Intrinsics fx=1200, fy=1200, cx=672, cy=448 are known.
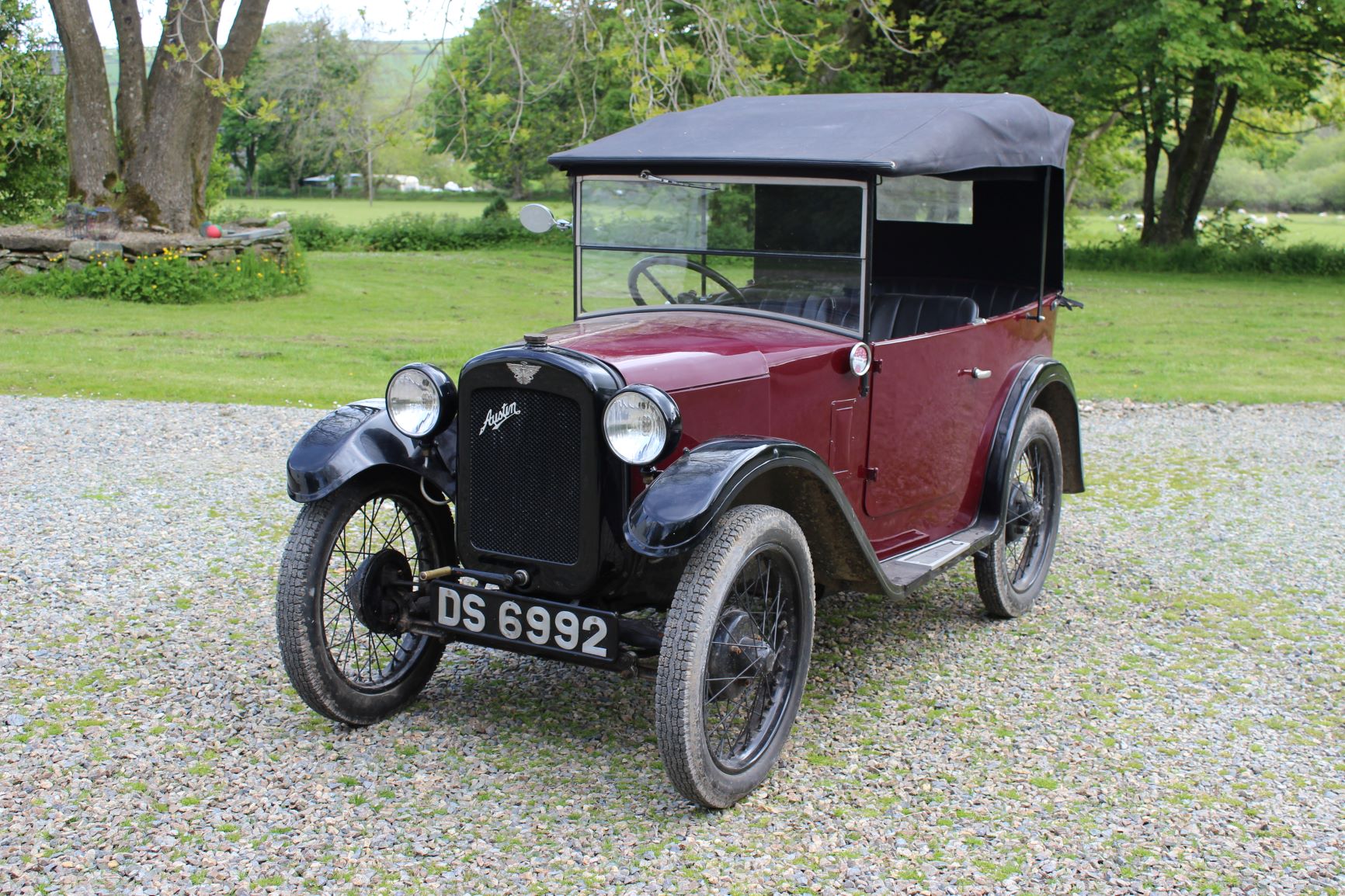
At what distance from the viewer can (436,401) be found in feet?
11.9

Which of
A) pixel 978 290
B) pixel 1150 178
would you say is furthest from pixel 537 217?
pixel 1150 178

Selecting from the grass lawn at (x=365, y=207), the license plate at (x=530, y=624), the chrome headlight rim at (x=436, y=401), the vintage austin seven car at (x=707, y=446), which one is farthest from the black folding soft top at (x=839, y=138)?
the grass lawn at (x=365, y=207)

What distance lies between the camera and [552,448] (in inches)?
136

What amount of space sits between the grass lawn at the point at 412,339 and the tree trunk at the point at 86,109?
175 centimetres

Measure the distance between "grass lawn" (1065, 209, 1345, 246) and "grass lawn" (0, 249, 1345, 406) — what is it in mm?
8840

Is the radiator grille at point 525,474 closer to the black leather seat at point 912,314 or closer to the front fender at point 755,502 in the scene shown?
the front fender at point 755,502

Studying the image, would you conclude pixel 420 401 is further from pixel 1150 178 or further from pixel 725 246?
pixel 1150 178

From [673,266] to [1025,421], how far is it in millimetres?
1667

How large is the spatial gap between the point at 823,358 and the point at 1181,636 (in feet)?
6.79

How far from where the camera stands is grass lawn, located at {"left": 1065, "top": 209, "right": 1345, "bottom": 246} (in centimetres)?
3120

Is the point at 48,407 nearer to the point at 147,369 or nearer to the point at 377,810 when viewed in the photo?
the point at 147,369

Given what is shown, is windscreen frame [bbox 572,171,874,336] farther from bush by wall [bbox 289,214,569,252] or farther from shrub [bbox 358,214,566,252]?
shrub [bbox 358,214,566,252]

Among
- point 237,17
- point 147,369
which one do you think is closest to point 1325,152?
point 237,17

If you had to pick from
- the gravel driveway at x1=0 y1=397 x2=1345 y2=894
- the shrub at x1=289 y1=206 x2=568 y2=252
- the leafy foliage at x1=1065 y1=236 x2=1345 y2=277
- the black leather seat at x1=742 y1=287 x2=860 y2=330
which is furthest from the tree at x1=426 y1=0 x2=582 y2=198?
the shrub at x1=289 y1=206 x2=568 y2=252
